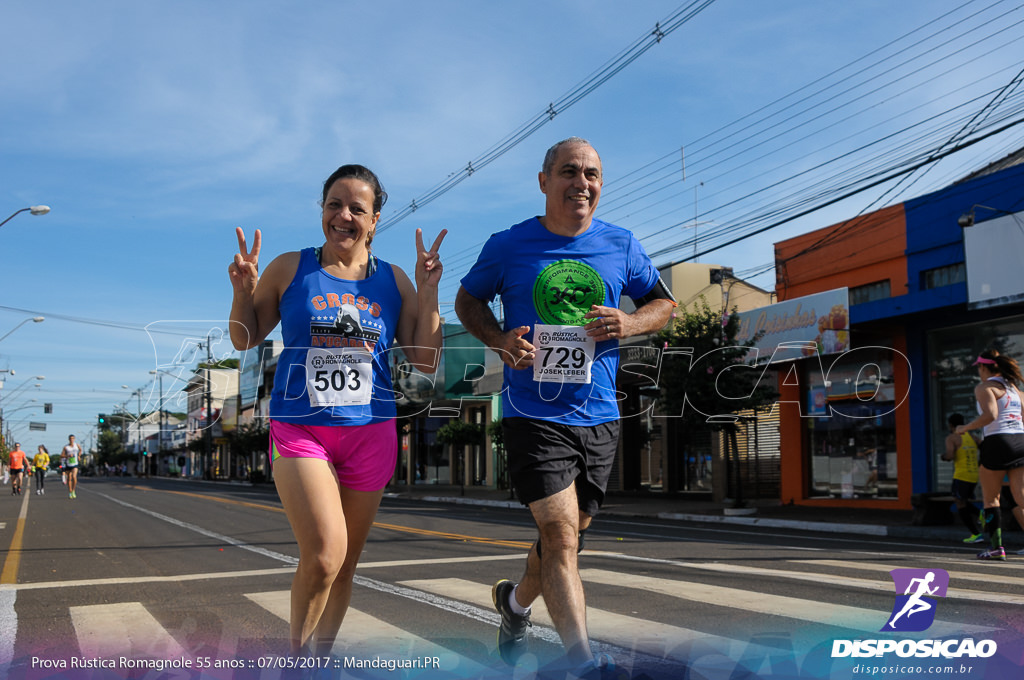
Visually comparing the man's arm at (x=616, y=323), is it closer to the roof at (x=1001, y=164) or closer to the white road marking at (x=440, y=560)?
the white road marking at (x=440, y=560)

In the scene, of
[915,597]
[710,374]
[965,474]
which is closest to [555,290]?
[915,597]

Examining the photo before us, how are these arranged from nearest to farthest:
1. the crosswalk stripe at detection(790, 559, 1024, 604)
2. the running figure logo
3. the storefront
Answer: the running figure logo → the crosswalk stripe at detection(790, 559, 1024, 604) → the storefront

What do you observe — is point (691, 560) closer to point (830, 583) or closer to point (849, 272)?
point (830, 583)

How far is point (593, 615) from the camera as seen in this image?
5.55 metres

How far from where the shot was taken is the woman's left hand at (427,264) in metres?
3.91

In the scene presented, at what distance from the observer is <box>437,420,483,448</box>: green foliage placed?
31125 mm

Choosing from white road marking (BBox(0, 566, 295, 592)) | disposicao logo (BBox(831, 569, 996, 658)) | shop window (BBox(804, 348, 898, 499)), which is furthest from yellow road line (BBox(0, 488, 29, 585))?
shop window (BBox(804, 348, 898, 499))

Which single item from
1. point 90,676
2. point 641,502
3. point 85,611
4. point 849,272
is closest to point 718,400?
point 849,272

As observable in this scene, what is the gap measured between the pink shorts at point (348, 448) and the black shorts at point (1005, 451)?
6.62 metres

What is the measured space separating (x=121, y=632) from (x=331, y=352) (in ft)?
8.88

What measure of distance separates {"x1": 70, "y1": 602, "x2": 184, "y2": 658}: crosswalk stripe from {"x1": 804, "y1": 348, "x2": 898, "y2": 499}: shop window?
54.6ft

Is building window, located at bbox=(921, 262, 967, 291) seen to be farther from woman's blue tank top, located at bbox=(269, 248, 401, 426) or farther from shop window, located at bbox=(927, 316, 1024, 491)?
woman's blue tank top, located at bbox=(269, 248, 401, 426)

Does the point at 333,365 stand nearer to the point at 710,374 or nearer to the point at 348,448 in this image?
the point at 348,448

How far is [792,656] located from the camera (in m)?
4.26
